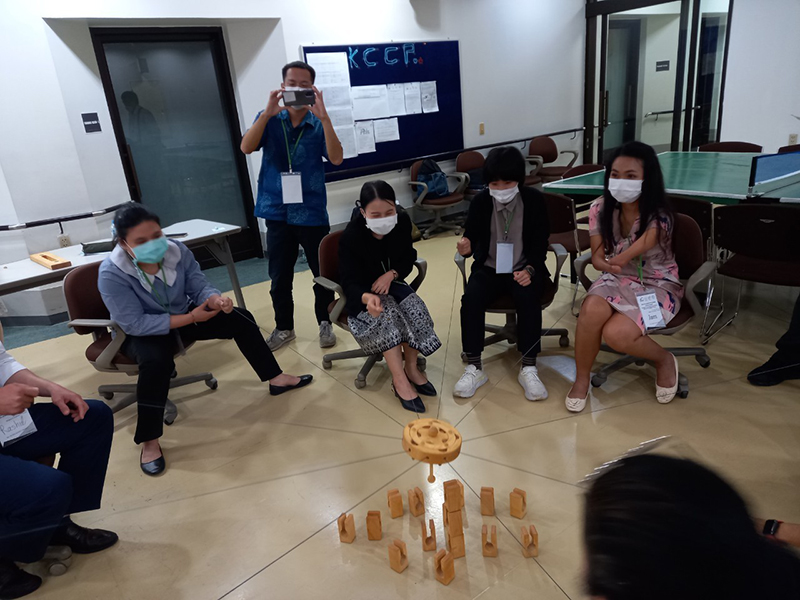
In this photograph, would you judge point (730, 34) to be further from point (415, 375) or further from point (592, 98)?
point (415, 375)

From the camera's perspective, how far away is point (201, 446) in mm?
2508

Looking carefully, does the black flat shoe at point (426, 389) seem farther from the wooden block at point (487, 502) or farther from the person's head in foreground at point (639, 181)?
the person's head in foreground at point (639, 181)

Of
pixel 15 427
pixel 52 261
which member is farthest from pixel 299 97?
pixel 15 427

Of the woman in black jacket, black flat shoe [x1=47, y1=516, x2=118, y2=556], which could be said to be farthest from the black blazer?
black flat shoe [x1=47, y1=516, x2=118, y2=556]

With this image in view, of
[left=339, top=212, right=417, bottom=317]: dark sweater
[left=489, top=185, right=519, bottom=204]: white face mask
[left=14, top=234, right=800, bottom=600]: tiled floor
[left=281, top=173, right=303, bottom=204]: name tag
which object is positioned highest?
[left=281, top=173, right=303, bottom=204]: name tag

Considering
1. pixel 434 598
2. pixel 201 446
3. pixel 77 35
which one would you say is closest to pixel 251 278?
pixel 77 35

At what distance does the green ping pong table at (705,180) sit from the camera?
310 centimetres

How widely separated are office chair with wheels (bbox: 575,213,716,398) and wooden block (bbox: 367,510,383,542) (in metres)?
1.40

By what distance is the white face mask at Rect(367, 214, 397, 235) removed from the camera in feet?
8.63

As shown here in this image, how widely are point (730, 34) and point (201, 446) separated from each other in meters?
6.68

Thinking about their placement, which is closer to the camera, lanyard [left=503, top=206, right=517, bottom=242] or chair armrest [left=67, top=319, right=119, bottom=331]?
chair armrest [left=67, top=319, right=119, bottom=331]

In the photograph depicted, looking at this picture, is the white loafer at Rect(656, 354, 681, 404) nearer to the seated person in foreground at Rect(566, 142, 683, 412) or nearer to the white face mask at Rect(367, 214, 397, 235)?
the seated person in foreground at Rect(566, 142, 683, 412)

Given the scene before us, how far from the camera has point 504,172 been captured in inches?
105

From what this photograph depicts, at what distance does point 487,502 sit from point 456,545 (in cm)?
22
